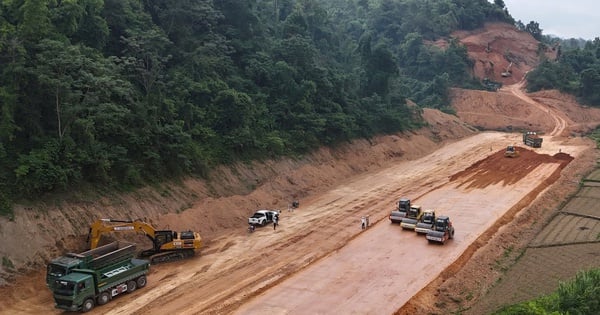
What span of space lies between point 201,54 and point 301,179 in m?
17.0

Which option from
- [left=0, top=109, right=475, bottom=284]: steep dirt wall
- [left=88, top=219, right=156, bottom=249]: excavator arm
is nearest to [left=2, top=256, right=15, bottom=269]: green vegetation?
[left=0, top=109, right=475, bottom=284]: steep dirt wall

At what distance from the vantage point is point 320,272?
3281 centimetres

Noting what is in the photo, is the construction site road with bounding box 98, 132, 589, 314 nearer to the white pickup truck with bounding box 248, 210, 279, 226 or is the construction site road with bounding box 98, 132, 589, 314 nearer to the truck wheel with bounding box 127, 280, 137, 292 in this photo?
the truck wheel with bounding box 127, 280, 137, 292

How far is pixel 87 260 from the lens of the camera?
93.9 feet

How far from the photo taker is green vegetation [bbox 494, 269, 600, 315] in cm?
2139

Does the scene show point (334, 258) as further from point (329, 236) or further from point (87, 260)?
point (87, 260)

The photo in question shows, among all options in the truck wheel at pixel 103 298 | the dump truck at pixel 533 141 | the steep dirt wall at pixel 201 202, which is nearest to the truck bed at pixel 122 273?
the truck wheel at pixel 103 298

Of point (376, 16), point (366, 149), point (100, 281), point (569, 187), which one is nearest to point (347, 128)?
point (366, 149)

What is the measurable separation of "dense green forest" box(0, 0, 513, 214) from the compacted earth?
225 cm

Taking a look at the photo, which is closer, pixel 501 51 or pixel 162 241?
pixel 162 241

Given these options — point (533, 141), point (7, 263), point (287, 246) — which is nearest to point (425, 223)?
point (287, 246)

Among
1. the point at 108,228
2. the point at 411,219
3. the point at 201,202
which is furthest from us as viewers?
the point at 201,202

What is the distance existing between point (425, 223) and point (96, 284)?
78.9ft

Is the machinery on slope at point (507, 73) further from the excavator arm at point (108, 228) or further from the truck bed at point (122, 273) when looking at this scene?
the truck bed at point (122, 273)
